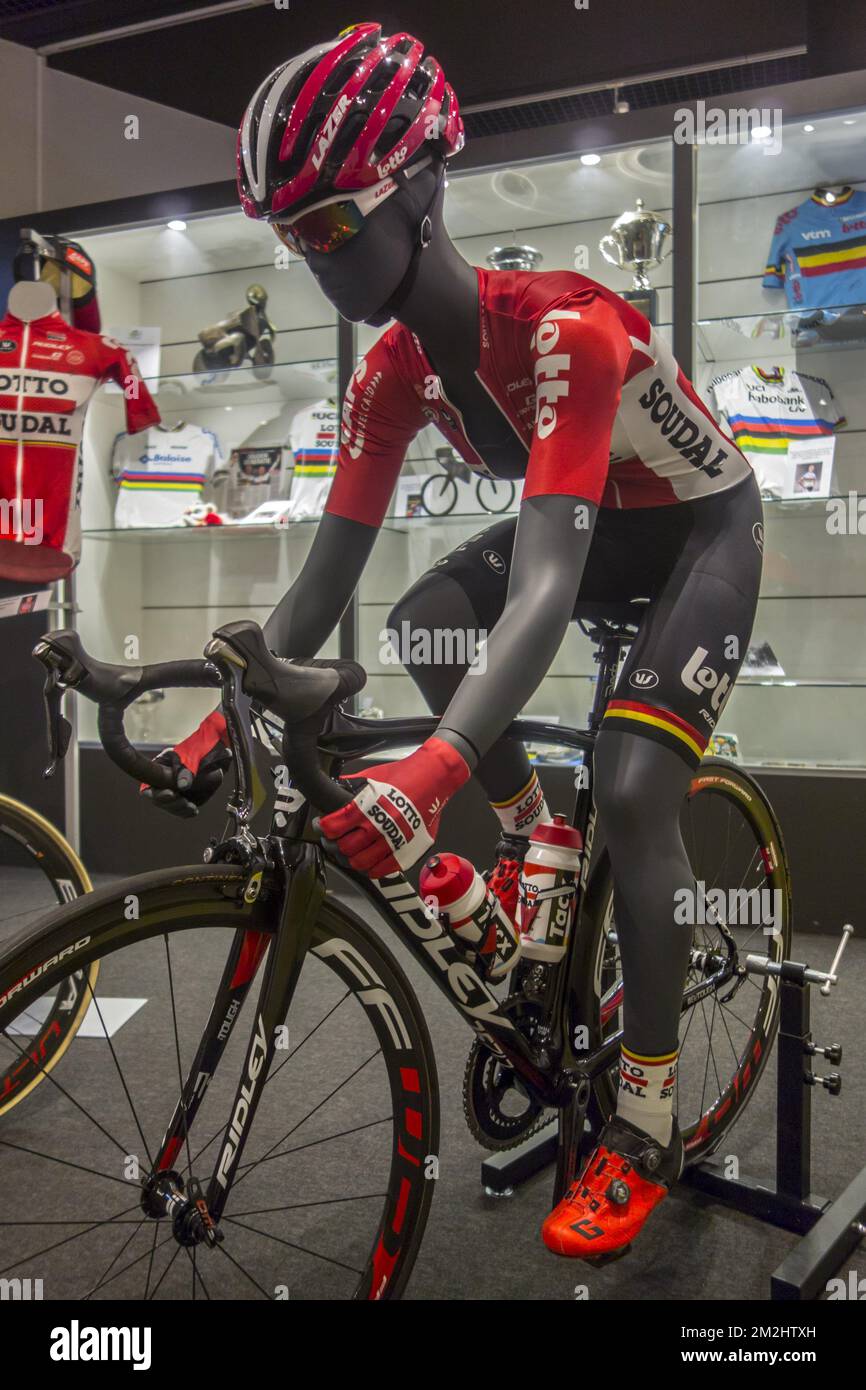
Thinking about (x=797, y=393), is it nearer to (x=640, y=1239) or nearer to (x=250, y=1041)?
(x=640, y=1239)

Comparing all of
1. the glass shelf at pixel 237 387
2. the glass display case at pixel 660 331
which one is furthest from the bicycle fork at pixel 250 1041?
the glass shelf at pixel 237 387

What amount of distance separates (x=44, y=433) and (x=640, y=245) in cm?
225

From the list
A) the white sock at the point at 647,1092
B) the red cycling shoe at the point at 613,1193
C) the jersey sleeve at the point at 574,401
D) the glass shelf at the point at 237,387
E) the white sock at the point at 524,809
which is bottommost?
the red cycling shoe at the point at 613,1193

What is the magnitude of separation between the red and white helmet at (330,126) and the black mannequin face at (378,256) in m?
0.04

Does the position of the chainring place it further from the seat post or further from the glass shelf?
the glass shelf

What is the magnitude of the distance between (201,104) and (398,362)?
12.7 ft

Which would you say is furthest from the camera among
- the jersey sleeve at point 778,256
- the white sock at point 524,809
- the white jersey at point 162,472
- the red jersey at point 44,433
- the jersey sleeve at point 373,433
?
the white jersey at point 162,472

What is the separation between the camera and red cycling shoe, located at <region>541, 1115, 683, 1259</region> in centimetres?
136

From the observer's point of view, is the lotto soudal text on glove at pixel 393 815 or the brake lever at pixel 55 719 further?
the brake lever at pixel 55 719

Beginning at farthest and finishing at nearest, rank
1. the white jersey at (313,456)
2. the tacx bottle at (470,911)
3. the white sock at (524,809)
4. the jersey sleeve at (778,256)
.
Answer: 1. the white jersey at (313,456)
2. the jersey sleeve at (778,256)
3. the white sock at (524,809)
4. the tacx bottle at (470,911)

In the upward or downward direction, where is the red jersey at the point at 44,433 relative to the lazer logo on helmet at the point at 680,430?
upward

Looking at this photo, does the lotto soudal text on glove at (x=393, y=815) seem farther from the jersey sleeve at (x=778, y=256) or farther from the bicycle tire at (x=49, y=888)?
the jersey sleeve at (x=778, y=256)

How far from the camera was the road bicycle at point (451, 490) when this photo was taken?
404cm
